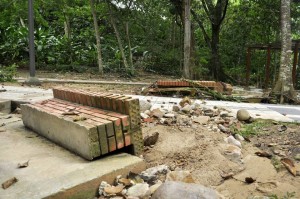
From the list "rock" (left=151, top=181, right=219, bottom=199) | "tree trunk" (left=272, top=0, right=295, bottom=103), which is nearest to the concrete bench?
"rock" (left=151, top=181, right=219, bottom=199)

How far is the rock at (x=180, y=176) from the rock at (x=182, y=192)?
0.23 m

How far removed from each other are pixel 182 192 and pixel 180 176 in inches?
14.7

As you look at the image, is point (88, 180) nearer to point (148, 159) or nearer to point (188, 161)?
point (148, 159)

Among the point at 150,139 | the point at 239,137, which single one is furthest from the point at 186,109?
the point at 150,139

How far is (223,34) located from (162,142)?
1443cm

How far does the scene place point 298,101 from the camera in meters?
7.88

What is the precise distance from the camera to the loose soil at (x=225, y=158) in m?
2.51

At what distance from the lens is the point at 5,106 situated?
16.6 ft

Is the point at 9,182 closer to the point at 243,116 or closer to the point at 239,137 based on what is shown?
the point at 239,137

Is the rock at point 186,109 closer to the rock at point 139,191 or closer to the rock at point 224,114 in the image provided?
the rock at point 224,114

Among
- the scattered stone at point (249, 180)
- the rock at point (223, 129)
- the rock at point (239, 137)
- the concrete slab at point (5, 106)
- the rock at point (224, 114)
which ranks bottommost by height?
the scattered stone at point (249, 180)

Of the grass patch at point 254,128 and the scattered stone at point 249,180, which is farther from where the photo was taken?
the grass patch at point 254,128

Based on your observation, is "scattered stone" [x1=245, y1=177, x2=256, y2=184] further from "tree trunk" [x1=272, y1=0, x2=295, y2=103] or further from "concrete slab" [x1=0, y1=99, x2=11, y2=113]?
"tree trunk" [x1=272, y1=0, x2=295, y2=103]

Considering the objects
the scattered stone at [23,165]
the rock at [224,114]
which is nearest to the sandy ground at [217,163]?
the rock at [224,114]
